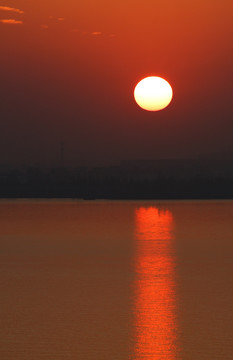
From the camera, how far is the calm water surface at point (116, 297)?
7.21m

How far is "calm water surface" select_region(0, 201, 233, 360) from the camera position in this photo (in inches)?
284

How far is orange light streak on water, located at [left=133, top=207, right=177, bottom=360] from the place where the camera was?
714 cm

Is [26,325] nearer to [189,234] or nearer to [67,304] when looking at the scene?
[67,304]

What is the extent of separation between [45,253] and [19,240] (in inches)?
125

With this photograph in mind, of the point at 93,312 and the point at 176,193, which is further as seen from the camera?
the point at 176,193

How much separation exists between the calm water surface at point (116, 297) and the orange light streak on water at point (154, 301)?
0.01 m

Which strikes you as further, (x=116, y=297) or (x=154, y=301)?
(x=116, y=297)

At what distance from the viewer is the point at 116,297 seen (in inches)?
393

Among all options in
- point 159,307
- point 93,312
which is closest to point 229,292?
point 159,307

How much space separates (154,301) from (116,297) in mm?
573

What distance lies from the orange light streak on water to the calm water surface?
10mm

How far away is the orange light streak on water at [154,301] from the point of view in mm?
7137

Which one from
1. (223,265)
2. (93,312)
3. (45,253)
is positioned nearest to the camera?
(93,312)

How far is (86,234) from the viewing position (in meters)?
20.7
